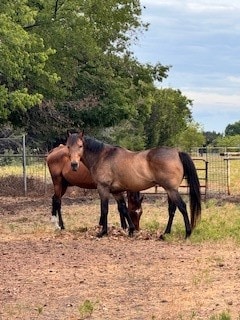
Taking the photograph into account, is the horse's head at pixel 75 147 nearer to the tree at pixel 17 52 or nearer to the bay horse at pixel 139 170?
the bay horse at pixel 139 170

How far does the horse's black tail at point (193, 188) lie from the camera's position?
37.8ft

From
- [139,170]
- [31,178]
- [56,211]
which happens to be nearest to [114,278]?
[139,170]

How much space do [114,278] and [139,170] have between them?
4037 millimetres

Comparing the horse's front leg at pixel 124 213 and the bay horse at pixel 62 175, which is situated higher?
the bay horse at pixel 62 175

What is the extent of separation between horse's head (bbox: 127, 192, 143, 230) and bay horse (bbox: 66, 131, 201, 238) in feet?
1.70

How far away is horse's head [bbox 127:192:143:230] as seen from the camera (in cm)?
1244

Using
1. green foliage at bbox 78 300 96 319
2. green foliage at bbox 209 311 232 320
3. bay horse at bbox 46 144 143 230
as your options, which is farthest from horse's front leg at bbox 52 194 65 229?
green foliage at bbox 209 311 232 320

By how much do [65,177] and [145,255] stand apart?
4672 millimetres

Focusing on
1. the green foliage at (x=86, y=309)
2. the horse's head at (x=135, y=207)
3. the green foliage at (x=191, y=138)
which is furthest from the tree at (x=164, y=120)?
the green foliage at (x=86, y=309)

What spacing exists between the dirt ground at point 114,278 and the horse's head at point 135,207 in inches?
21.1

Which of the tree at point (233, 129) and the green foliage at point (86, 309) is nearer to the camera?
the green foliage at point (86, 309)

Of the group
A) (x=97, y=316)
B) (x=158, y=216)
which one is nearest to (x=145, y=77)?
(x=158, y=216)

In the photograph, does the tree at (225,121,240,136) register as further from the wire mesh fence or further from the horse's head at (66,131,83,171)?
the horse's head at (66,131,83,171)

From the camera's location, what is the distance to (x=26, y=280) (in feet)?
25.9
